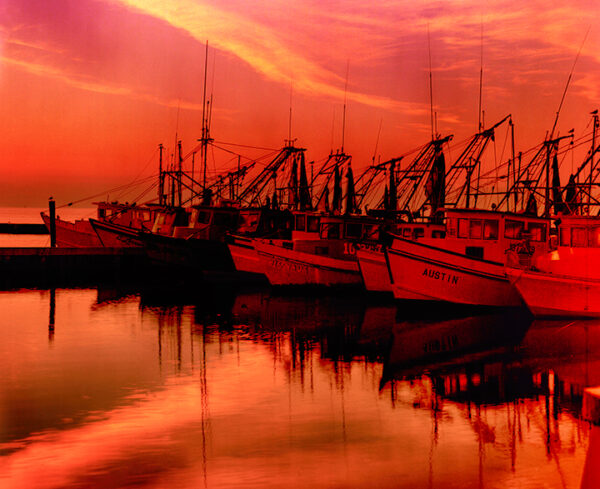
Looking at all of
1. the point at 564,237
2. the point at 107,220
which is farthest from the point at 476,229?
the point at 107,220

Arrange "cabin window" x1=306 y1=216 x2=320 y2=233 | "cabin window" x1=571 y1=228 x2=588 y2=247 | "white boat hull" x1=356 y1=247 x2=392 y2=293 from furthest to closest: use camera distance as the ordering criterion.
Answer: "cabin window" x1=306 y1=216 x2=320 y2=233, "white boat hull" x1=356 y1=247 x2=392 y2=293, "cabin window" x1=571 y1=228 x2=588 y2=247

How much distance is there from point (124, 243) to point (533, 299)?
30.4 m

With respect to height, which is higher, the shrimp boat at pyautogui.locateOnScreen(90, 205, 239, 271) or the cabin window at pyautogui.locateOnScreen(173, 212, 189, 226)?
the cabin window at pyautogui.locateOnScreen(173, 212, 189, 226)

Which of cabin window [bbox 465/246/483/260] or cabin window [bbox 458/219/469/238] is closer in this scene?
cabin window [bbox 465/246/483/260]

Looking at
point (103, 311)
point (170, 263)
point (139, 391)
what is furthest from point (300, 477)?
point (170, 263)

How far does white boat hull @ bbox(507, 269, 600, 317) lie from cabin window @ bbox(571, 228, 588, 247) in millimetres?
1182

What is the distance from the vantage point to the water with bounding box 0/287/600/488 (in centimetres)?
1022

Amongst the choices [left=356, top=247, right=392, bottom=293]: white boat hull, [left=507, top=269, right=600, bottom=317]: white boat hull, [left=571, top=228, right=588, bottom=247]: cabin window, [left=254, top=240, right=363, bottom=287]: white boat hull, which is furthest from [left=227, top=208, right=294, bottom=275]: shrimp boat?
[left=571, top=228, right=588, bottom=247]: cabin window

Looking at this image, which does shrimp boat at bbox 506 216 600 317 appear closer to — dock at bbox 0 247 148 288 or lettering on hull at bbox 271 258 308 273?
lettering on hull at bbox 271 258 308 273

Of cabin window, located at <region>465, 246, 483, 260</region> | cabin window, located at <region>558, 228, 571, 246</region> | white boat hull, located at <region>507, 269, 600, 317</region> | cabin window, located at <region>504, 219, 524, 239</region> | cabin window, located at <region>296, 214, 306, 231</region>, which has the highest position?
cabin window, located at <region>296, 214, 306, 231</region>

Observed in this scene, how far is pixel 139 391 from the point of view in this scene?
15.1 meters

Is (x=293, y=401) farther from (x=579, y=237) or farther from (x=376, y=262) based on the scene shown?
(x=376, y=262)

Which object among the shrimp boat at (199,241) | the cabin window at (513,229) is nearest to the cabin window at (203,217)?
the shrimp boat at (199,241)

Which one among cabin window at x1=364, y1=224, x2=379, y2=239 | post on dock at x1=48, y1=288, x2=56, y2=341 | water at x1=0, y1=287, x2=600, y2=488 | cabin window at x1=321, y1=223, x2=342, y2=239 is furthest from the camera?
cabin window at x1=364, y1=224, x2=379, y2=239
